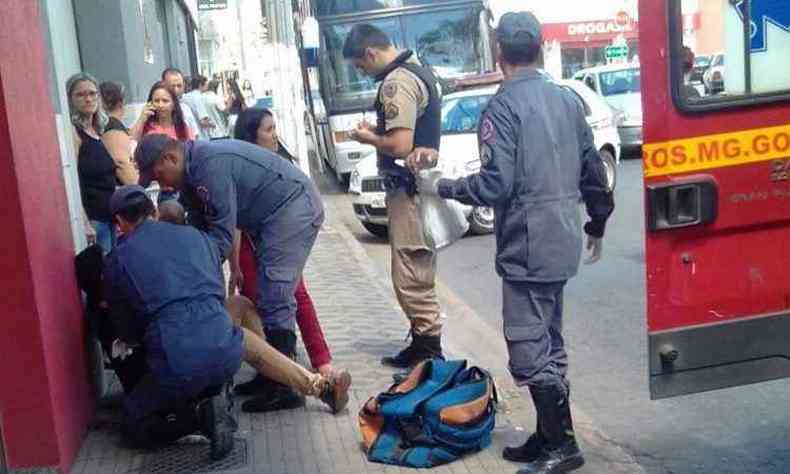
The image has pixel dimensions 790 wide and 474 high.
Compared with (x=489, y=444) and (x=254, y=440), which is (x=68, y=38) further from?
(x=489, y=444)

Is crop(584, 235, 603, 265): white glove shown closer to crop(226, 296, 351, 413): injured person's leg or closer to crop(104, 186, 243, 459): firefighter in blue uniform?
crop(226, 296, 351, 413): injured person's leg

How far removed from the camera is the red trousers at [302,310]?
549cm

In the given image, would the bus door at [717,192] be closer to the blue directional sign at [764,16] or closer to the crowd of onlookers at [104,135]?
the blue directional sign at [764,16]

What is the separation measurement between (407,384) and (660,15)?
6.98 feet

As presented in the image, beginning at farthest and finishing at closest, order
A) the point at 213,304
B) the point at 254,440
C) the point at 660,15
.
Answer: the point at 254,440, the point at 213,304, the point at 660,15

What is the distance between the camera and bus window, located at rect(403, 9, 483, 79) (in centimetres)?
1638

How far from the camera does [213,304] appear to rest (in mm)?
4605

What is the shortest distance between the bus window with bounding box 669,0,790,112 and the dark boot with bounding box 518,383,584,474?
4.68 ft

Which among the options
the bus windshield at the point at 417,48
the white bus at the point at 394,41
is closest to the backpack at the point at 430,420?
the white bus at the point at 394,41

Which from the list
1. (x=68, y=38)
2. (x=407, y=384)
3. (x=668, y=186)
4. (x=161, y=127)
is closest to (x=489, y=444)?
(x=407, y=384)

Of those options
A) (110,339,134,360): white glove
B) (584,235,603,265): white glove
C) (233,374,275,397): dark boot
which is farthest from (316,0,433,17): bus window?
(584,235,603,265): white glove

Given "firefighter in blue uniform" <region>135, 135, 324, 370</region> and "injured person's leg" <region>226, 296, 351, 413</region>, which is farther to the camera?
"injured person's leg" <region>226, 296, 351, 413</region>

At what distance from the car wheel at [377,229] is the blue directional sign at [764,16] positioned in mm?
9032

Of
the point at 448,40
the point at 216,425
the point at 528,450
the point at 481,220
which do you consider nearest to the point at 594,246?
the point at 528,450
